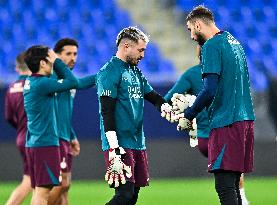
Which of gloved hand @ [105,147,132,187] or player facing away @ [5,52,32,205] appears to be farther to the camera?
player facing away @ [5,52,32,205]

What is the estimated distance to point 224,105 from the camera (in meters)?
6.29

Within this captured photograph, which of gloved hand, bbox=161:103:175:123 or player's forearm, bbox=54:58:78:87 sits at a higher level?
player's forearm, bbox=54:58:78:87

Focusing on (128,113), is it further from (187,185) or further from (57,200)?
(187,185)

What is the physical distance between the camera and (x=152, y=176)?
13.7 metres

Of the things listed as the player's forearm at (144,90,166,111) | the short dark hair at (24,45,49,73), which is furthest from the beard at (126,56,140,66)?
the short dark hair at (24,45,49,73)

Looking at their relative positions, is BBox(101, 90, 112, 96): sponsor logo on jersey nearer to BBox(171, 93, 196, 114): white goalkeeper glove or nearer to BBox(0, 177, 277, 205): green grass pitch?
BBox(171, 93, 196, 114): white goalkeeper glove

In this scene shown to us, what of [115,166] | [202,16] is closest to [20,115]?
[115,166]

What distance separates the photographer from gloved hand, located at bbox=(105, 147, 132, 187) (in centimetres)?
629

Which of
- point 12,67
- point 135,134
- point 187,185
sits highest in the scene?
point 12,67

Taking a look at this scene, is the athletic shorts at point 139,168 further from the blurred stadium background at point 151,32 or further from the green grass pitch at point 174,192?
the blurred stadium background at point 151,32

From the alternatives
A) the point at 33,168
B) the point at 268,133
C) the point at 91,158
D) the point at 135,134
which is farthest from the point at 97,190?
the point at 135,134

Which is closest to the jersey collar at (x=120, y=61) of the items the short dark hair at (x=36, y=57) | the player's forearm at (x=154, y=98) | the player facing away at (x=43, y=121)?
the player's forearm at (x=154, y=98)

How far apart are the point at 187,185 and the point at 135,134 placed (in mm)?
6348

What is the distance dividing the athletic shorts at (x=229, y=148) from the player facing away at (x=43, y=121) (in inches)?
78.6
